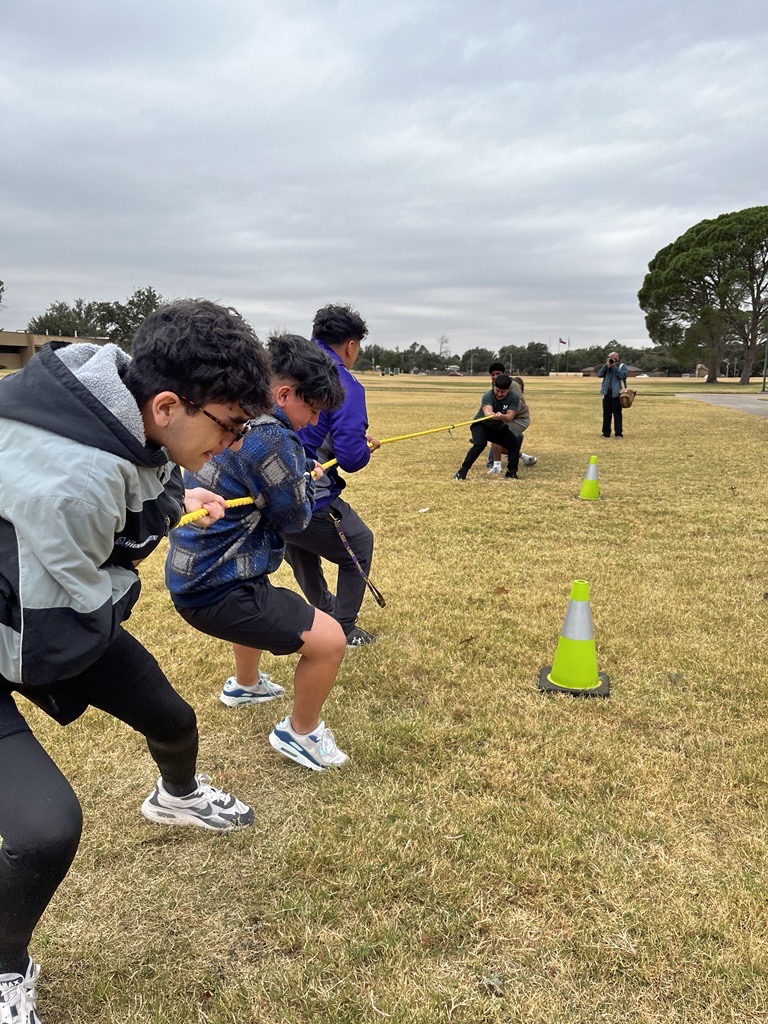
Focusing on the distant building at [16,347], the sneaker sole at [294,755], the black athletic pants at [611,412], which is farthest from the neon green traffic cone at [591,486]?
the distant building at [16,347]

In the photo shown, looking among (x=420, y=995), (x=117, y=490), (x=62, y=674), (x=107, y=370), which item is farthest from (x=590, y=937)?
(x=107, y=370)

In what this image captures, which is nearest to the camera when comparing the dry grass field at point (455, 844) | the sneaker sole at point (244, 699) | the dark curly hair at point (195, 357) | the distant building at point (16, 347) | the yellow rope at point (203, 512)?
the dark curly hair at point (195, 357)

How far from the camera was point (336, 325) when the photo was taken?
12.5ft

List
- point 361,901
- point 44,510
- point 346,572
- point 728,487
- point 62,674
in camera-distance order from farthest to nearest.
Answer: point 728,487, point 346,572, point 361,901, point 62,674, point 44,510

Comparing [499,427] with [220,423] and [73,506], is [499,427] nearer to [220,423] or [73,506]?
[220,423]

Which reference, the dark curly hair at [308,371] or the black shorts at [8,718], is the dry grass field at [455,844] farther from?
the dark curly hair at [308,371]

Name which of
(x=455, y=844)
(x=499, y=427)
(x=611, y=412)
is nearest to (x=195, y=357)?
(x=455, y=844)

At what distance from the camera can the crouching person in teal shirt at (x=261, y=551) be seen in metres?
2.56

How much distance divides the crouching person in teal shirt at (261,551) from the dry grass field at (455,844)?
25.9 inches

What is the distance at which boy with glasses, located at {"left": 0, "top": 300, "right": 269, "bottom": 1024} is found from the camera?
1.44 metres

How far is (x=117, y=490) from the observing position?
154 centimetres

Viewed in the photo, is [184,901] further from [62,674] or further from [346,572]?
[346,572]

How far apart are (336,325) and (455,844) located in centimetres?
266

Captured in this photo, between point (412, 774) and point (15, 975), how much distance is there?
1584 mm
